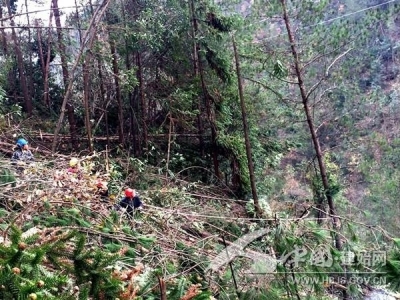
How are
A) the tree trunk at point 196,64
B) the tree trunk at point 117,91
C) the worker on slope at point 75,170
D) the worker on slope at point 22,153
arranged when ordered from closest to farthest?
1. the worker on slope at point 75,170
2. the worker on slope at point 22,153
3. the tree trunk at point 117,91
4. the tree trunk at point 196,64

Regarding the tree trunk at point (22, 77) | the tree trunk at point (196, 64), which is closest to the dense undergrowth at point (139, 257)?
the tree trunk at point (196, 64)

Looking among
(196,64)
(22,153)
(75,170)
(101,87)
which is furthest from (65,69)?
(75,170)

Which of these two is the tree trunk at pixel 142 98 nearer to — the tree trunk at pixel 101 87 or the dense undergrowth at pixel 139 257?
the tree trunk at pixel 101 87

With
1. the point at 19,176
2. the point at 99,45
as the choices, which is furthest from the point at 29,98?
the point at 19,176

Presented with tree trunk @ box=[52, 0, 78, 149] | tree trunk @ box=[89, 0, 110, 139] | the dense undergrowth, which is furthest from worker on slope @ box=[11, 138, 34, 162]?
tree trunk @ box=[52, 0, 78, 149]

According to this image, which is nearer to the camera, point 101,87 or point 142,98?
point 101,87

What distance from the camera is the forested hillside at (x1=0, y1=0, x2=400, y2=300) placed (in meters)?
2.89

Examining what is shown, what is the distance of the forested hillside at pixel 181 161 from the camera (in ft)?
9.49

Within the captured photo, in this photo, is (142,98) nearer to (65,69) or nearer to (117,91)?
(117,91)

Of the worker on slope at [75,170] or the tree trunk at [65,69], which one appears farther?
the tree trunk at [65,69]

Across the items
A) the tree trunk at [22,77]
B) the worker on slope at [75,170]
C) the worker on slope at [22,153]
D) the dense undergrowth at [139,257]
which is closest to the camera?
the dense undergrowth at [139,257]

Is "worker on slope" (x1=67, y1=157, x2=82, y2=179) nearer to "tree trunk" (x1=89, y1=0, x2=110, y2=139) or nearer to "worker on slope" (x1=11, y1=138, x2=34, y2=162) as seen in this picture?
"worker on slope" (x1=11, y1=138, x2=34, y2=162)

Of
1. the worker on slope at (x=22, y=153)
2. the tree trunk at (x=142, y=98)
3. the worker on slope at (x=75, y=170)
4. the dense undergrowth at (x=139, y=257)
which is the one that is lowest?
the dense undergrowth at (x=139, y=257)

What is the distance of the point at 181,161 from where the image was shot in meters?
10.1
